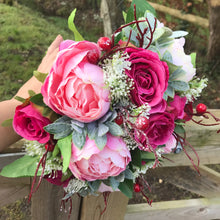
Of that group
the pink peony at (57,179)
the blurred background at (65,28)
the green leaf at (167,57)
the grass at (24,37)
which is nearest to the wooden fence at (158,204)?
the pink peony at (57,179)

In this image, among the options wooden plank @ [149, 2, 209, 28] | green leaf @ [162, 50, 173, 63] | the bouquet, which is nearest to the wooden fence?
the bouquet

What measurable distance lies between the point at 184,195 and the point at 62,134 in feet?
7.27

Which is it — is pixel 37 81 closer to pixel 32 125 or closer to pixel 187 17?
pixel 32 125

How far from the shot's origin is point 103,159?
558 millimetres

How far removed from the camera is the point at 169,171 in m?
1.19

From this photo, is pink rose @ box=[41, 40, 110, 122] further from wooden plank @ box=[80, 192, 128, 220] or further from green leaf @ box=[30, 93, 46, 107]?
wooden plank @ box=[80, 192, 128, 220]

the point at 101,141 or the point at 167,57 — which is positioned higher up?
the point at 167,57

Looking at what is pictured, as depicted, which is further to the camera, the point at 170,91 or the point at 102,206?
the point at 102,206

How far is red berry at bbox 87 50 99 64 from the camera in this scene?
54 cm

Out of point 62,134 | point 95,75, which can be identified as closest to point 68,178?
point 62,134

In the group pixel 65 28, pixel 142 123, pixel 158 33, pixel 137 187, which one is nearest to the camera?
pixel 142 123

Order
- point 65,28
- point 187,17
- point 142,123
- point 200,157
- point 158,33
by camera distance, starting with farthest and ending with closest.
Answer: point 65,28, point 187,17, point 200,157, point 158,33, point 142,123

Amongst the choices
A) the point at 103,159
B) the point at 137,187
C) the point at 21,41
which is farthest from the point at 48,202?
the point at 21,41

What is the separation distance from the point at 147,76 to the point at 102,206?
2.19 ft
